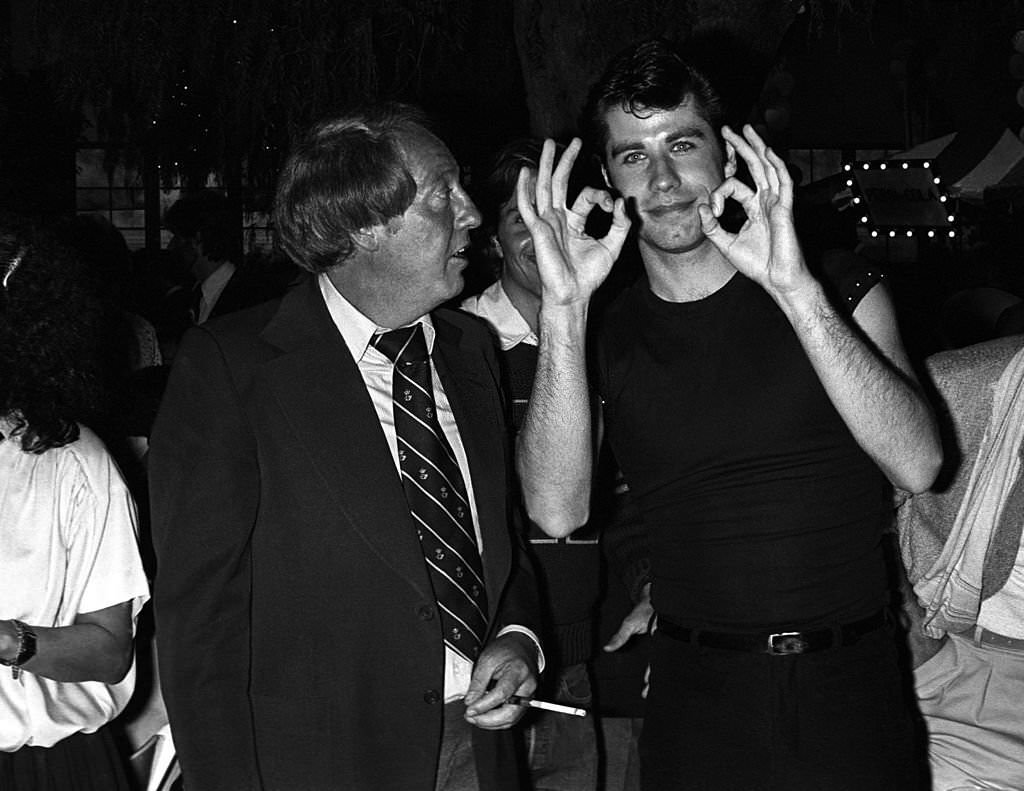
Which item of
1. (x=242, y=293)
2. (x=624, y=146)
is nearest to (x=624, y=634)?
(x=624, y=146)

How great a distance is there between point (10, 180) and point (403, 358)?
855 cm

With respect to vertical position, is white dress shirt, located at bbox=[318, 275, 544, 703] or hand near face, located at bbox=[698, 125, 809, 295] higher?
hand near face, located at bbox=[698, 125, 809, 295]

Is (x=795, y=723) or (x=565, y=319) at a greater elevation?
(x=565, y=319)

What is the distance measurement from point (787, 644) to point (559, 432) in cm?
59

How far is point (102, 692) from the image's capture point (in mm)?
2674

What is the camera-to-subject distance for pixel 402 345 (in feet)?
8.43

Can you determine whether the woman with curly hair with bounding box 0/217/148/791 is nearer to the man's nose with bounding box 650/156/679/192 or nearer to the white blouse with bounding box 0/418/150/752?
the white blouse with bounding box 0/418/150/752

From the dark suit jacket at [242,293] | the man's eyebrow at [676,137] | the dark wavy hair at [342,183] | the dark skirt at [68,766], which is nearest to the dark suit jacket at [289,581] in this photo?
Result: the dark wavy hair at [342,183]

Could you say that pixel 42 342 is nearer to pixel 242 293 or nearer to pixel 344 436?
pixel 344 436

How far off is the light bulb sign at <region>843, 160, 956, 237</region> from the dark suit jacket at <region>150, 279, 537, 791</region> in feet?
50.0

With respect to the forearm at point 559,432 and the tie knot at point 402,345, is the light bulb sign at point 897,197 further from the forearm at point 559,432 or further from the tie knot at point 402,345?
the tie knot at point 402,345

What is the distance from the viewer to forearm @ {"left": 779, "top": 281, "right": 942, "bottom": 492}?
236cm

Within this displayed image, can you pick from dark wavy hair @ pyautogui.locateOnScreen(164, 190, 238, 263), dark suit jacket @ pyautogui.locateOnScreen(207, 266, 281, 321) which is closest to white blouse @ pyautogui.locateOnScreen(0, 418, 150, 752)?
dark suit jacket @ pyautogui.locateOnScreen(207, 266, 281, 321)

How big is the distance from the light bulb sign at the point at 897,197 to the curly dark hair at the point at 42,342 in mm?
15064
